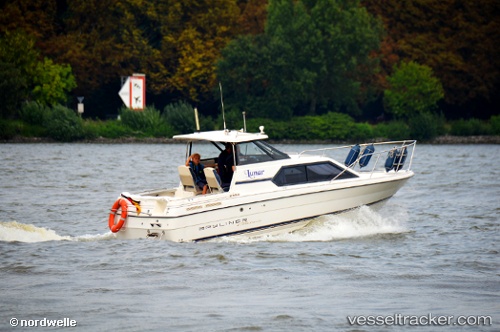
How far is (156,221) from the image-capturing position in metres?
22.9

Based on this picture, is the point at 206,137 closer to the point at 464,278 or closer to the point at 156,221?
the point at 156,221

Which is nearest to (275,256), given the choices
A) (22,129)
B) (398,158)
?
(398,158)

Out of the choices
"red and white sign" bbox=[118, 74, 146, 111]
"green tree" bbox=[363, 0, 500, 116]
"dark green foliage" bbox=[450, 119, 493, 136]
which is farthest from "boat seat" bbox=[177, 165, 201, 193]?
"green tree" bbox=[363, 0, 500, 116]

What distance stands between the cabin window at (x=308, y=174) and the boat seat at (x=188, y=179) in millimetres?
1824

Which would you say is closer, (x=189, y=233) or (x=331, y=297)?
(x=331, y=297)

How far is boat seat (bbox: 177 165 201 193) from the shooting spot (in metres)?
24.3

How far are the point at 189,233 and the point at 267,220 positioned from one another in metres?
1.81

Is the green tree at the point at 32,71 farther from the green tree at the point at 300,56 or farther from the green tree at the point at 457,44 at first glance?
the green tree at the point at 457,44

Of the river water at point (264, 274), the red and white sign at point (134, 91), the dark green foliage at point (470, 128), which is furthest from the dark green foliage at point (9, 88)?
the river water at point (264, 274)

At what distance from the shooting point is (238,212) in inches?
917
